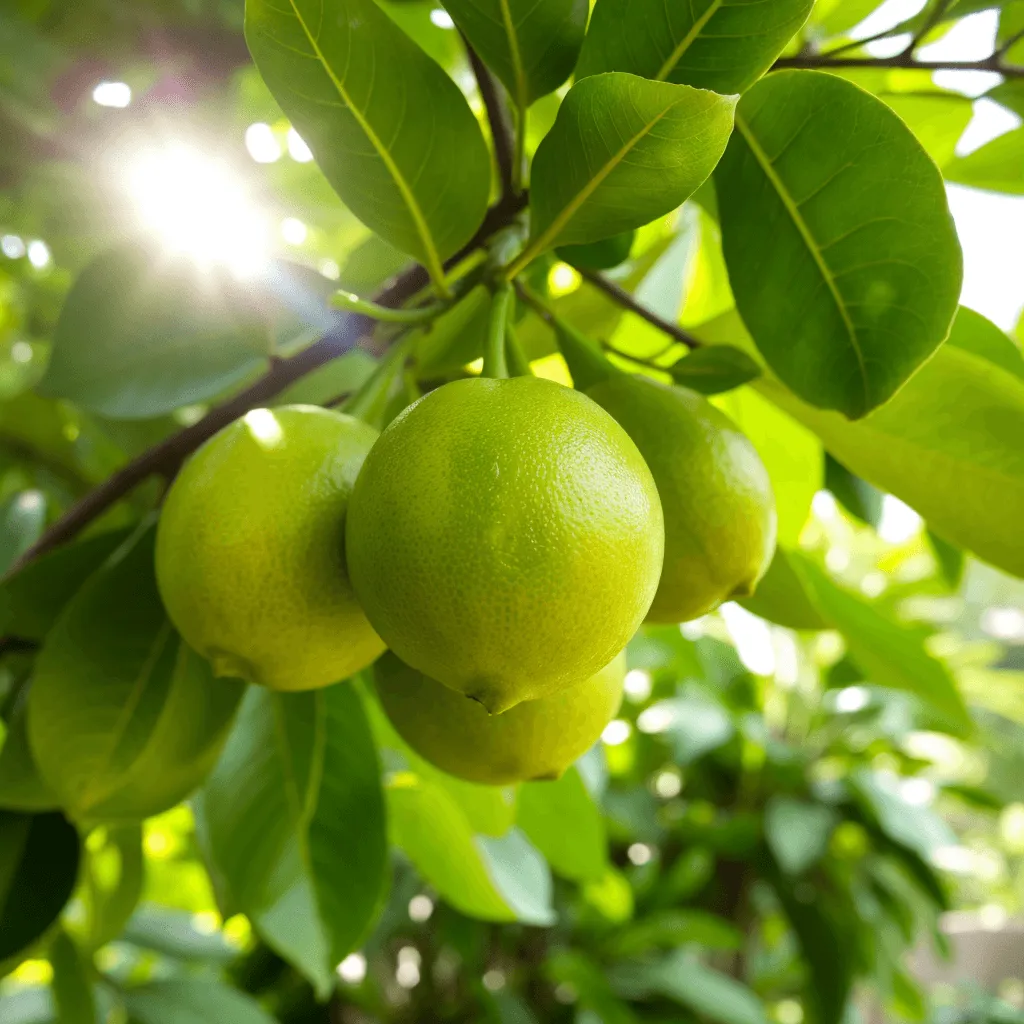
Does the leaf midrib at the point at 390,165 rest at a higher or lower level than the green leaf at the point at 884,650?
higher

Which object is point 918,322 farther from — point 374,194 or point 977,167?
point 977,167

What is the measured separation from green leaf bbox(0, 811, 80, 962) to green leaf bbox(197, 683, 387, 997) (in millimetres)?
122

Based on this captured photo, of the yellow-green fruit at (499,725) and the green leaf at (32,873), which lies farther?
the green leaf at (32,873)

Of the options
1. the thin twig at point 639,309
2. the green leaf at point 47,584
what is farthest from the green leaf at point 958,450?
the green leaf at point 47,584

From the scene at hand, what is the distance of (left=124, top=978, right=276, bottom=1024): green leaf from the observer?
4.50 feet

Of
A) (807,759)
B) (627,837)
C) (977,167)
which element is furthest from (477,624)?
(807,759)

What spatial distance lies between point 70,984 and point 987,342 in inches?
42.1

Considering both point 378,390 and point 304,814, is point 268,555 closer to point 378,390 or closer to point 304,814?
point 378,390

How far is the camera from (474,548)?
1.40 feet

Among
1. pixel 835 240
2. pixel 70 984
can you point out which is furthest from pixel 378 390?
pixel 70 984

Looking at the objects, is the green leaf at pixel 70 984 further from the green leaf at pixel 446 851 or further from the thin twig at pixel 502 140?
the thin twig at pixel 502 140

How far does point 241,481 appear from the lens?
527 millimetres

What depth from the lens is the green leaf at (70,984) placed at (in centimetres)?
99

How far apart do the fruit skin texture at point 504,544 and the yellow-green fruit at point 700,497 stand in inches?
3.6
